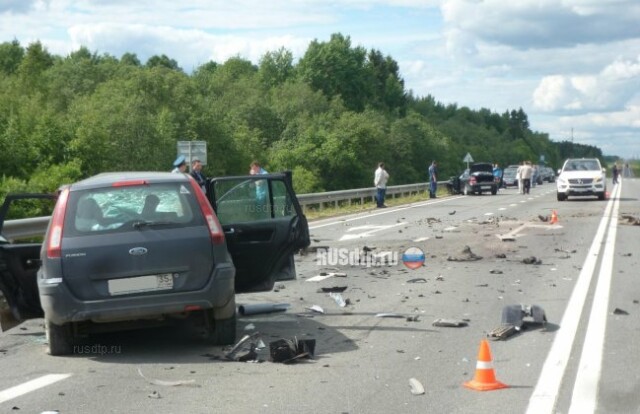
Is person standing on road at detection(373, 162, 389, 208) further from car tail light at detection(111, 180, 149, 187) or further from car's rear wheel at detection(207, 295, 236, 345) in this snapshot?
car tail light at detection(111, 180, 149, 187)

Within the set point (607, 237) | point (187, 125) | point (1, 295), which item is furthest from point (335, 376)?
point (187, 125)

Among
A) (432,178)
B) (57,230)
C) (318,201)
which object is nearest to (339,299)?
(57,230)

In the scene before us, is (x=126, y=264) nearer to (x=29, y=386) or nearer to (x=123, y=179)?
(x=123, y=179)

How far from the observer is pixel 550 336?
852 cm

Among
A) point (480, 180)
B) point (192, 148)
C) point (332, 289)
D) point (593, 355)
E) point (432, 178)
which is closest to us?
point (593, 355)

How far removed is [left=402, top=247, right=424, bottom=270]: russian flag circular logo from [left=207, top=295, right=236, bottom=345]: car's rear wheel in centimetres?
684

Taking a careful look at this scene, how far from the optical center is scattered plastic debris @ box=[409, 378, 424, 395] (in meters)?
6.38

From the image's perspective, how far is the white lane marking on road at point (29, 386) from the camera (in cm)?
647

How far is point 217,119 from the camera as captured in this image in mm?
63094

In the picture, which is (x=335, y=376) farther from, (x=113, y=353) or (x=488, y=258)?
(x=488, y=258)

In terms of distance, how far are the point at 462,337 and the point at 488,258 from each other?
7.52 m

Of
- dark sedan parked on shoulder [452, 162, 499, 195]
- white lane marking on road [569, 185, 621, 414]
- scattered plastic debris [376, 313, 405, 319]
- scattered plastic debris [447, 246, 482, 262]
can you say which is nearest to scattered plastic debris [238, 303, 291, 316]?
scattered plastic debris [376, 313, 405, 319]

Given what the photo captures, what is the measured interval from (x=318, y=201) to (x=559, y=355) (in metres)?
25.8

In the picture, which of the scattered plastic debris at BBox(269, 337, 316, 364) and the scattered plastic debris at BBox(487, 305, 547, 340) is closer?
the scattered plastic debris at BBox(269, 337, 316, 364)
